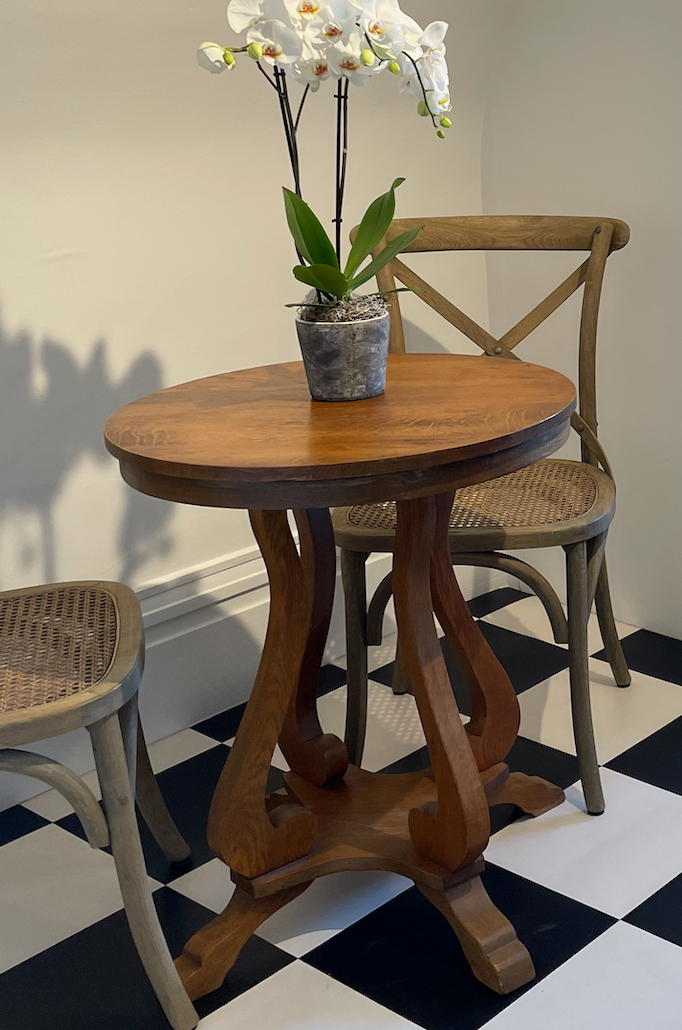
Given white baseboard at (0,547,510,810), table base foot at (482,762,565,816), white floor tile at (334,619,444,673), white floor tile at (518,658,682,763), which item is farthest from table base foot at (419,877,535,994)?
white floor tile at (334,619,444,673)

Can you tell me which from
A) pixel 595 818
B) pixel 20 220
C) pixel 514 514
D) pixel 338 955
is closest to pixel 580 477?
pixel 514 514

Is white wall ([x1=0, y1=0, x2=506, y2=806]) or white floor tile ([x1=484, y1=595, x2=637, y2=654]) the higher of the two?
white wall ([x1=0, y1=0, x2=506, y2=806])

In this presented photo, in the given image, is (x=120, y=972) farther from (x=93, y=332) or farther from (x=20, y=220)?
(x=20, y=220)

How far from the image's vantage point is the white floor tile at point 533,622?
2471 mm

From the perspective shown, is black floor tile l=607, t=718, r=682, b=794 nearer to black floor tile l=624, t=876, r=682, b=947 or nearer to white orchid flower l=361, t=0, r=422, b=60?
black floor tile l=624, t=876, r=682, b=947

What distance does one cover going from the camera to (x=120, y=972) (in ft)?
5.05

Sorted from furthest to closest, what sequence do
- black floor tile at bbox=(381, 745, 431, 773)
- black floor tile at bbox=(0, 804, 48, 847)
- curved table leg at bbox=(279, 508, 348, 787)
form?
black floor tile at bbox=(381, 745, 431, 773)
black floor tile at bbox=(0, 804, 48, 847)
curved table leg at bbox=(279, 508, 348, 787)

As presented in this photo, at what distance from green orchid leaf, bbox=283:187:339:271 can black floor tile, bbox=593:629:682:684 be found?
4.21ft

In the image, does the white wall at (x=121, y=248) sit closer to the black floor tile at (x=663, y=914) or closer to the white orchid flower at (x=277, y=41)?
the white orchid flower at (x=277, y=41)

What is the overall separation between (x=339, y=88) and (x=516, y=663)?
1.37 meters

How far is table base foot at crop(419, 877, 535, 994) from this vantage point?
56.9 inches

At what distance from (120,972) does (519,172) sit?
189cm

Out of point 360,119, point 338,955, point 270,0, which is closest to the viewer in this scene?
point 270,0

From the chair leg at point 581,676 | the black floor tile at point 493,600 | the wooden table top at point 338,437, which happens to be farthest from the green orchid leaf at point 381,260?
the black floor tile at point 493,600
